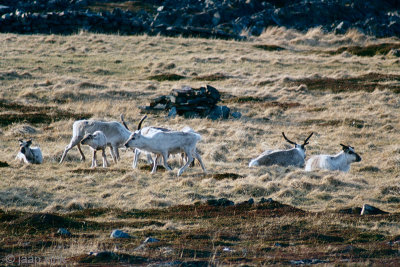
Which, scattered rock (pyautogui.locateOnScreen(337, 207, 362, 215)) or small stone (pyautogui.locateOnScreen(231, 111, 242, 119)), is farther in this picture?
small stone (pyautogui.locateOnScreen(231, 111, 242, 119))

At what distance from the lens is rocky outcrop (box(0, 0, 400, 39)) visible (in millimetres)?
53438

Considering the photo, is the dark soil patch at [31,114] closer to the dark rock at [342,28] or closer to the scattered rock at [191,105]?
the scattered rock at [191,105]

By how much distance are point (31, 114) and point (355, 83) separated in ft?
59.7

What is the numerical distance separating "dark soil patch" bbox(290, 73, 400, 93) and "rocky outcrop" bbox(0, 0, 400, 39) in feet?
63.6

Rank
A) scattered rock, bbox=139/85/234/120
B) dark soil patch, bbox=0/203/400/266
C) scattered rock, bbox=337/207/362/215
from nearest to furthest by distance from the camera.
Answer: dark soil patch, bbox=0/203/400/266 → scattered rock, bbox=337/207/362/215 → scattered rock, bbox=139/85/234/120

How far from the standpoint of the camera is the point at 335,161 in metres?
18.4

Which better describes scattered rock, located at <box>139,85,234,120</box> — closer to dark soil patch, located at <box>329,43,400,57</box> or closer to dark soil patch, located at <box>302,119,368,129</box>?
dark soil patch, located at <box>302,119,368,129</box>

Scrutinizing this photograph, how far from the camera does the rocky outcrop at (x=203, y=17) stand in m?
53.4

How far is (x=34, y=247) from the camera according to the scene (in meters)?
9.80

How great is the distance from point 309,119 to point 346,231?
15.8 m

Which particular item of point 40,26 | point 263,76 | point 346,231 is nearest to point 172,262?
point 346,231

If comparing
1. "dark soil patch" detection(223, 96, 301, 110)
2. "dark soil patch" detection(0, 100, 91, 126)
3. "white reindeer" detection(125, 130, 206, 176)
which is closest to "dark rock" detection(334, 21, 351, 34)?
"dark soil patch" detection(223, 96, 301, 110)

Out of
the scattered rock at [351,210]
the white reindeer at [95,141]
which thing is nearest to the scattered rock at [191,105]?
the white reindeer at [95,141]

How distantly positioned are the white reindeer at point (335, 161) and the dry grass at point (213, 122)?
366mm
